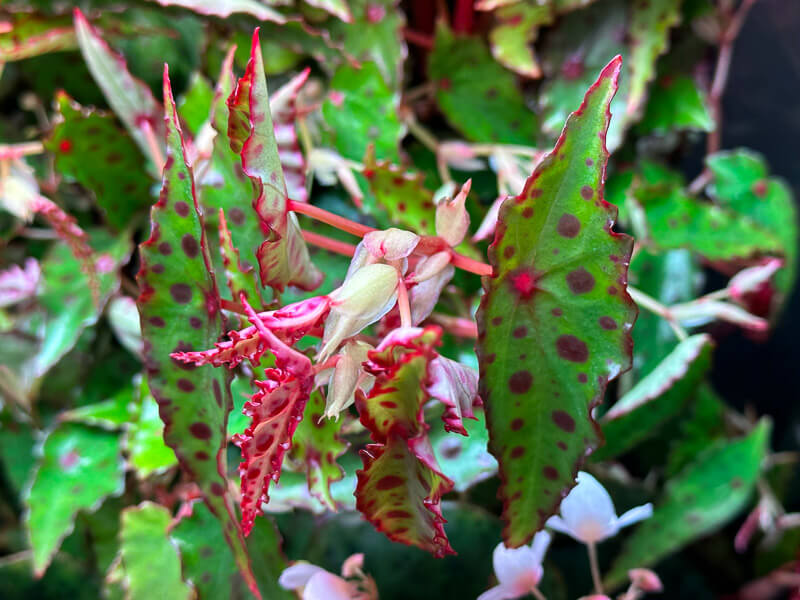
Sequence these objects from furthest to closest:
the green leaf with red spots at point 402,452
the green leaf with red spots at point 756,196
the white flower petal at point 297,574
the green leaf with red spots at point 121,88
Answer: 1. the green leaf with red spots at point 756,196
2. the green leaf with red spots at point 121,88
3. the white flower petal at point 297,574
4. the green leaf with red spots at point 402,452

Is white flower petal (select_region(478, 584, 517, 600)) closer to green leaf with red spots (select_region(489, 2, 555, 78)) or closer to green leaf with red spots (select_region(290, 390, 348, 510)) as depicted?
green leaf with red spots (select_region(290, 390, 348, 510))

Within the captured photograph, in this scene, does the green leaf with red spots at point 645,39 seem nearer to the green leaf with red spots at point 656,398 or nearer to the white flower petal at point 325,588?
the green leaf with red spots at point 656,398

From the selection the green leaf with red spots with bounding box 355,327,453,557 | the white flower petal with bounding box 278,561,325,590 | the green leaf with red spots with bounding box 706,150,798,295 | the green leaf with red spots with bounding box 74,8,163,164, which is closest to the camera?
the green leaf with red spots with bounding box 355,327,453,557

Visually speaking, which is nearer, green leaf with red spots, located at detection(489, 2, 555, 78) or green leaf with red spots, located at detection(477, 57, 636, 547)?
green leaf with red spots, located at detection(477, 57, 636, 547)

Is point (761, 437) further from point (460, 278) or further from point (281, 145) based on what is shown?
point (281, 145)

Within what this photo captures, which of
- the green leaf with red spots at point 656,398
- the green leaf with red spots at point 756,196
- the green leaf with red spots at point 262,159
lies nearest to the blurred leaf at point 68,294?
the green leaf with red spots at point 262,159

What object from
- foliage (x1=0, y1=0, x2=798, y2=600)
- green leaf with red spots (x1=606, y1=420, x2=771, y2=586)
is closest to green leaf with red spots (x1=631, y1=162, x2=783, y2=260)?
foliage (x1=0, y1=0, x2=798, y2=600)

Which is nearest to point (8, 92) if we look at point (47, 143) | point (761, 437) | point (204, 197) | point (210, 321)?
point (47, 143)
